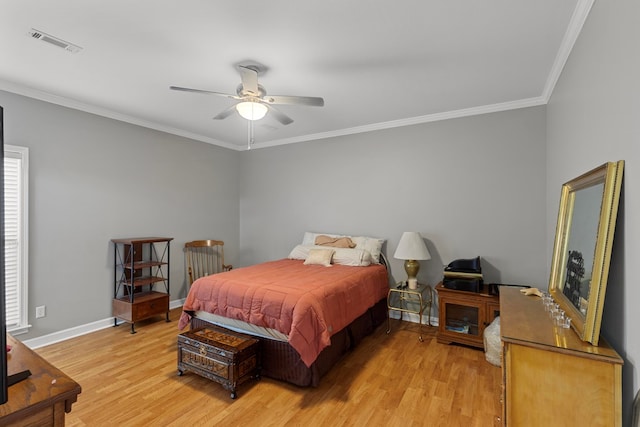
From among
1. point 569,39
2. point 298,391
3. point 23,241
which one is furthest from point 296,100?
point 23,241

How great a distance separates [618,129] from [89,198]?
4.69 metres

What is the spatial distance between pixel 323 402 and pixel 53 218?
3.37 m

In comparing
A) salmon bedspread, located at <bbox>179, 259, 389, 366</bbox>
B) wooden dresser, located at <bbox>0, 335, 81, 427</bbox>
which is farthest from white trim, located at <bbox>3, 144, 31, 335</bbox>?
wooden dresser, located at <bbox>0, 335, 81, 427</bbox>

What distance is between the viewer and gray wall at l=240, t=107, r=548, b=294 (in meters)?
3.48

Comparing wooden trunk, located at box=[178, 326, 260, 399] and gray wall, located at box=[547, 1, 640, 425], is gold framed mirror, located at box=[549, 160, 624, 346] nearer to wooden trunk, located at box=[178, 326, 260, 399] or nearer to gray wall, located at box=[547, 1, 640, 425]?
gray wall, located at box=[547, 1, 640, 425]

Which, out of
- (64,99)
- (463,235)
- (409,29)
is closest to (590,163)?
(409,29)

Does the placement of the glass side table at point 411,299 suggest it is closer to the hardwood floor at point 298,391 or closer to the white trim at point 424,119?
the hardwood floor at point 298,391

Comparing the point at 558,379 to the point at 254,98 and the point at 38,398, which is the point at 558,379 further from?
the point at 254,98

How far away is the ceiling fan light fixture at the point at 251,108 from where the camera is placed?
2.77 m

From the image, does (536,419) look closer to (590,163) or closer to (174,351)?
(590,163)

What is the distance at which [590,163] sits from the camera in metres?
1.92

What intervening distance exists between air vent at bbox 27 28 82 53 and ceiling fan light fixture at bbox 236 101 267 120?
1253 millimetres

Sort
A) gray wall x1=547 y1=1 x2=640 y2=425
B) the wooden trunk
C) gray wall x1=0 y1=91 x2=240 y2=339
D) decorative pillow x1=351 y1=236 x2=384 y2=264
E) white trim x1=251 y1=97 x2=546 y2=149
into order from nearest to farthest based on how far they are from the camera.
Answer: gray wall x1=547 y1=1 x2=640 y2=425 → the wooden trunk → gray wall x1=0 y1=91 x2=240 y2=339 → white trim x1=251 y1=97 x2=546 y2=149 → decorative pillow x1=351 y1=236 x2=384 y2=264

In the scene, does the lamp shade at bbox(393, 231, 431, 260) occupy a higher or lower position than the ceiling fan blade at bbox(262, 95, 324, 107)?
lower
